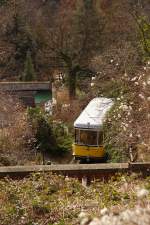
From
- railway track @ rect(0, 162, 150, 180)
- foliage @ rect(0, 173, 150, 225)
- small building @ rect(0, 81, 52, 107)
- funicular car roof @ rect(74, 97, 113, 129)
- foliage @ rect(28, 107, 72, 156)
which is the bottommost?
small building @ rect(0, 81, 52, 107)

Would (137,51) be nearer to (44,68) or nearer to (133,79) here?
(133,79)

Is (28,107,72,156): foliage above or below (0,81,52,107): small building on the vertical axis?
above

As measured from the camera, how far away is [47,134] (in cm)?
2042

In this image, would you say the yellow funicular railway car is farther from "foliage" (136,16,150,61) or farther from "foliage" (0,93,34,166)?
"foliage" (136,16,150,61)

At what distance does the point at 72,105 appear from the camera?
78.7ft

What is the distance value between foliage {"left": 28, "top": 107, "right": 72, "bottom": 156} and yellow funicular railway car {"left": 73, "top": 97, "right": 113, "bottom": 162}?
3.39 ft

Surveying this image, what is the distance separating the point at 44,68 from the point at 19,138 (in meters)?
18.8

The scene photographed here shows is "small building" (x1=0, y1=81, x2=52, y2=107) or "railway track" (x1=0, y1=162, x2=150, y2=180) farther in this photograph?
"small building" (x1=0, y1=81, x2=52, y2=107)

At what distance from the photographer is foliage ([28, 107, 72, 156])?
20062 millimetres

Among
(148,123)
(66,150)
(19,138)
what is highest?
(148,123)

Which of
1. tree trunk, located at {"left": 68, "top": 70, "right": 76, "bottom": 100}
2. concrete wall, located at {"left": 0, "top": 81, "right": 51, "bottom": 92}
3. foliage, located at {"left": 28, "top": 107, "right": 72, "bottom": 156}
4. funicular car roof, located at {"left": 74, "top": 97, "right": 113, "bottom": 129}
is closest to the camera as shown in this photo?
funicular car roof, located at {"left": 74, "top": 97, "right": 113, "bottom": 129}

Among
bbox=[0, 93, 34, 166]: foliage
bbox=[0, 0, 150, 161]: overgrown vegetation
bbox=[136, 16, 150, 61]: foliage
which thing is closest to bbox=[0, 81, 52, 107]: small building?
bbox=[0, 0, 150, 161]: overgrown vegetation

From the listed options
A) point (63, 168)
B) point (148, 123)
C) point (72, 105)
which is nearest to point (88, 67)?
point (72, 105)

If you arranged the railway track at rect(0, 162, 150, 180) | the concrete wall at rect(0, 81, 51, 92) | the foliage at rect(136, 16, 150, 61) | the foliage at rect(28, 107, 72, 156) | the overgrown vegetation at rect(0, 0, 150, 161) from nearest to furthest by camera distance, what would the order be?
the railway track at rect(0, 162, 150, 180) → the overgrown vegetation at rect(0, 0, 150, 161) → the foliage at rect(28, 107, 72, 156) → the foliage at rect(136, 16, 150, 61) → the concrete wall at rect(0, 81, 51, 92)
